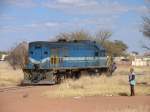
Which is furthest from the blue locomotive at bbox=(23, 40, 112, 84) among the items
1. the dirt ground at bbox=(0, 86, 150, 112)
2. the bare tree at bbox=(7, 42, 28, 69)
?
the bare tree at bbox=(7, 42, 28, 69)

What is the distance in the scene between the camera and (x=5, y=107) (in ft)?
67.4

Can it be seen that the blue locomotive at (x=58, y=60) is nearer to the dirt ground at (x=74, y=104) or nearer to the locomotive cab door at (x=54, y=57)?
the locomotive cab door at (x=54, y=57)

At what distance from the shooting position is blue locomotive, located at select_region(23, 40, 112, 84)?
3784 cm

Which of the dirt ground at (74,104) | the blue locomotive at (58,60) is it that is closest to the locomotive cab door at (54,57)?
the blue locomotive at (58,60)

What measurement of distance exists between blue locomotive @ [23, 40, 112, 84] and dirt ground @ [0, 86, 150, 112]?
1147cm

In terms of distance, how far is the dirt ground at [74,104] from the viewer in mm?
19344

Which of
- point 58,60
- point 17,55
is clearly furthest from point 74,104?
point 17,55

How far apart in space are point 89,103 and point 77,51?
18.5 metres

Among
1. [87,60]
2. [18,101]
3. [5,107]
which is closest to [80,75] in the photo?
[87,60]

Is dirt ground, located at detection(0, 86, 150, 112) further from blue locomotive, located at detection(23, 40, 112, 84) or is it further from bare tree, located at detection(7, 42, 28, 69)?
bare tree, located at detection(7, 42, 28, 69)

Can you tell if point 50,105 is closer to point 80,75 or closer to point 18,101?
point 18,101

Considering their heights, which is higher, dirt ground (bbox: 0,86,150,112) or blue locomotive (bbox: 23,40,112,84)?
blue locomotive (bbox: 23,40,112,84)

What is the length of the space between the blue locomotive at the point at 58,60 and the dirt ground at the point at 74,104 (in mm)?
11472

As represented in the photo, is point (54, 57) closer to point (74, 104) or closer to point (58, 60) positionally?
point (58, 60)
